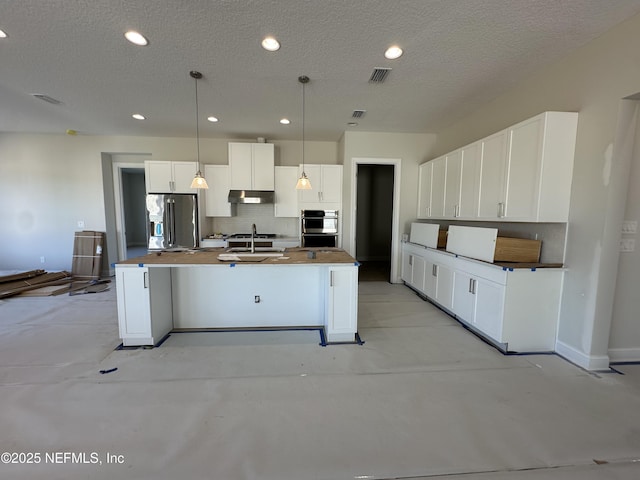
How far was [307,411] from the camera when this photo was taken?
1.82 meters

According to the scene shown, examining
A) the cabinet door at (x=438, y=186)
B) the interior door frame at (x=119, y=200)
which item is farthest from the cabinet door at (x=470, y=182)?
the interior door frame at (x=119, y=200)

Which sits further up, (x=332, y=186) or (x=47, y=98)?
(x=47, y=98)

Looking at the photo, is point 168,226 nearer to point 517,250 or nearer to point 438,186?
point 438,186

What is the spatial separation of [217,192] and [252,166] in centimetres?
85

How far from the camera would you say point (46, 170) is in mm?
5094

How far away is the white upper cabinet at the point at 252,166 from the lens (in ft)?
16.0

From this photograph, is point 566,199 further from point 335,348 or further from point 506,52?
point 335,348

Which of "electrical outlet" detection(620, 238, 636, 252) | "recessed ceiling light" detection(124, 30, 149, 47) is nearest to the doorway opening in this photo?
"electrical outlet" detection(620, 238, 636, 252)

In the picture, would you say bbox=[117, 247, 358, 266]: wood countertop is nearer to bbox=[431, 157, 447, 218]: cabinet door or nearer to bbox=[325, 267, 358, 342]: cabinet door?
bbox=[325, 267, 358, 342]: cabinet door

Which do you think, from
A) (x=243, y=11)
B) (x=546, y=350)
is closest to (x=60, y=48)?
(x=243, y=11)

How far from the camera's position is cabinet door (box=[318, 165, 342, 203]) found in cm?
488

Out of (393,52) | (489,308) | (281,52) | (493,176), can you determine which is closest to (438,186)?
(493,176)

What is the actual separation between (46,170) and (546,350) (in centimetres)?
847

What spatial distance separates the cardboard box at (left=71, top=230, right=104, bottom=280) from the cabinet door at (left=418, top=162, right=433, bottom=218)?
6357mm
